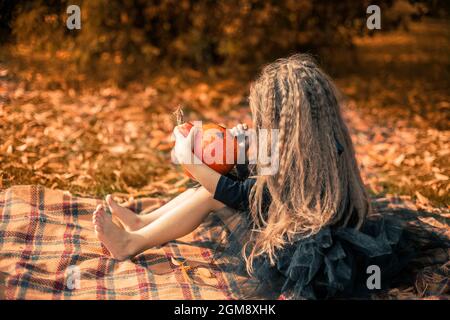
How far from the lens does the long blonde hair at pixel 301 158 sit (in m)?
2.69

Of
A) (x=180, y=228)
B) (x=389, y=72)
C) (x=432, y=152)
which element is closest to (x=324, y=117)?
(x=180, y=228)

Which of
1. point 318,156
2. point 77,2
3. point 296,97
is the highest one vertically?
point 77,2

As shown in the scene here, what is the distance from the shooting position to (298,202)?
2.73 meters

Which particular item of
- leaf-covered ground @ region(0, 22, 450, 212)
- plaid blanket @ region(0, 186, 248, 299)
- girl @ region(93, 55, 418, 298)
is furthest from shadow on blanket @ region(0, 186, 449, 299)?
leaf-covered ground @ region(0, 22, 450, 212)

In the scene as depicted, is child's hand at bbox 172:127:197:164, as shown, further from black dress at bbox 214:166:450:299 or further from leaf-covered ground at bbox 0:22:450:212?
leaf-covered ground at bbox 0:22:450:212

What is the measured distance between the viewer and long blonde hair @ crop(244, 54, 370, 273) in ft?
Result: 8.82

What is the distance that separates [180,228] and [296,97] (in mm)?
805

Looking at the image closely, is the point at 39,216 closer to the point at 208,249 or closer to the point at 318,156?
the point at 208,249

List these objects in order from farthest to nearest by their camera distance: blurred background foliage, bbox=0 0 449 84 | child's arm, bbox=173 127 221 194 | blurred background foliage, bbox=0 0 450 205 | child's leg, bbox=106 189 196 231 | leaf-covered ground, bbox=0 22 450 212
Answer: blurred background foliage, bbox=0 0 449 84 → blurred background foliage, bbox=0 0 450 205 → leaf-covered ground, bbox=0 22 450 212 → child's leg, bbox=106 189 196 231 → child's arm, bbox=173 127 221 194

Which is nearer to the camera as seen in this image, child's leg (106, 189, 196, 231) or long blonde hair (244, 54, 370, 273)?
long blonde hair (244, 54, 370, 273)

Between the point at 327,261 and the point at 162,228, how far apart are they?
2.57ft

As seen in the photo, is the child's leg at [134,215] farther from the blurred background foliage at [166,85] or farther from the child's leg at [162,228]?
the blurred background foliage at [166,85]

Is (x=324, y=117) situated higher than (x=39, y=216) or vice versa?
(x=324, y=117)

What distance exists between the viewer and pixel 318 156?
2.72 m
